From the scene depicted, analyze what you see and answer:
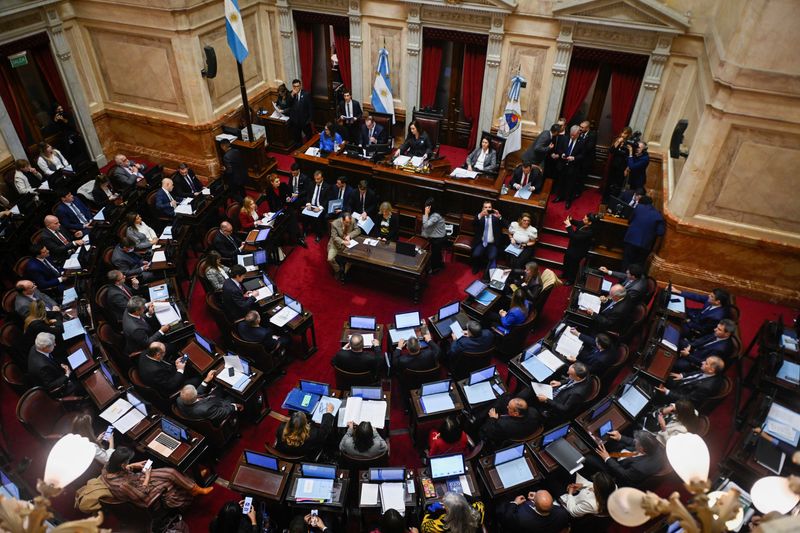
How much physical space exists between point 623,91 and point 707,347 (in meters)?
5.95

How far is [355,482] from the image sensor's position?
6293mm

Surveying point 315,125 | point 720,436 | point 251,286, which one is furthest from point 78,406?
point 315,125

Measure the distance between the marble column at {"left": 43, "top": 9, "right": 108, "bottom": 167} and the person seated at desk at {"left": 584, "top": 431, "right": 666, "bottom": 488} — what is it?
12.3 metres

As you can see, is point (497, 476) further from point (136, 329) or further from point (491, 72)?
point (491, 72)

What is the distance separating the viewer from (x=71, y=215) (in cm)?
968

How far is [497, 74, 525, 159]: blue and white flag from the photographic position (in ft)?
36.2

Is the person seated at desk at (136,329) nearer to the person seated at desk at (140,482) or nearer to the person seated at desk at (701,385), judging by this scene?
the person seated at desk at (140,482)

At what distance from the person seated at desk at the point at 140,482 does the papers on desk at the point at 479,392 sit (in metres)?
3.50

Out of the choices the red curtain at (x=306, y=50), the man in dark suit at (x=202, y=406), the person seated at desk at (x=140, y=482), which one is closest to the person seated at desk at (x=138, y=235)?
the man in dark suit at (x=202, y=406)

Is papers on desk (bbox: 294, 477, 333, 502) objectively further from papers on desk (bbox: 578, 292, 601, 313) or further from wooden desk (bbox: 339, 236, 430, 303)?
papers on desk (bbox: 578, 292, 601, 313)

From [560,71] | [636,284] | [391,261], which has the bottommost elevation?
[391,261]

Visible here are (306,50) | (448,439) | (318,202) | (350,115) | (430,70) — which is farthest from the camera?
(306,50)

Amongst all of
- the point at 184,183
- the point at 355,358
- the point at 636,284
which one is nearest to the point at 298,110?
the point at 184,183

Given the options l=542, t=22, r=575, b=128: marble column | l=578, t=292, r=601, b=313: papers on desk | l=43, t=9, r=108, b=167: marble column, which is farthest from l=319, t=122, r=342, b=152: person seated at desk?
l=578, t=292, r=601, b=313: papers on desk
